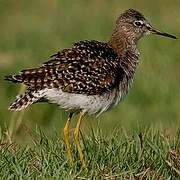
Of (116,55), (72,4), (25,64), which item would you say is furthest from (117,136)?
(72,4)

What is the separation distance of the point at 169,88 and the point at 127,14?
4.04 metres

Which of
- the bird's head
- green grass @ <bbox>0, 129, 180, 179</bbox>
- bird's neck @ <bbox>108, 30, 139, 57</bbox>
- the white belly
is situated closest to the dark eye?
the bird's head

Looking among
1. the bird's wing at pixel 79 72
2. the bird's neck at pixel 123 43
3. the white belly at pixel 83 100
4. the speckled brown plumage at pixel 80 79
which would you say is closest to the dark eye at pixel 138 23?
the bird's neck at pixel 123 43

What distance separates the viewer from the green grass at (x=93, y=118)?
680 cm

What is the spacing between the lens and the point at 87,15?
741 inches

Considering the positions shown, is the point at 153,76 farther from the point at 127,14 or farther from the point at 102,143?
the point at 102,143

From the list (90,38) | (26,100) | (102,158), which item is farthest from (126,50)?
(90,38)

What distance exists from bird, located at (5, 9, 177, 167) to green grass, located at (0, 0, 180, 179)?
0.24m

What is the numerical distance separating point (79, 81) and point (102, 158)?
0.89 meters

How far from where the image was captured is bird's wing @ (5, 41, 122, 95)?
759 cm

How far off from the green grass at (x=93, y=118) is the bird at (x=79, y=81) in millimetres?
243

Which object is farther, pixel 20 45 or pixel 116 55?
Answer: pixel 20 45

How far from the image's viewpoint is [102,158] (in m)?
7.05

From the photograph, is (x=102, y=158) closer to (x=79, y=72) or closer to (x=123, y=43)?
(x=79, y=72)
